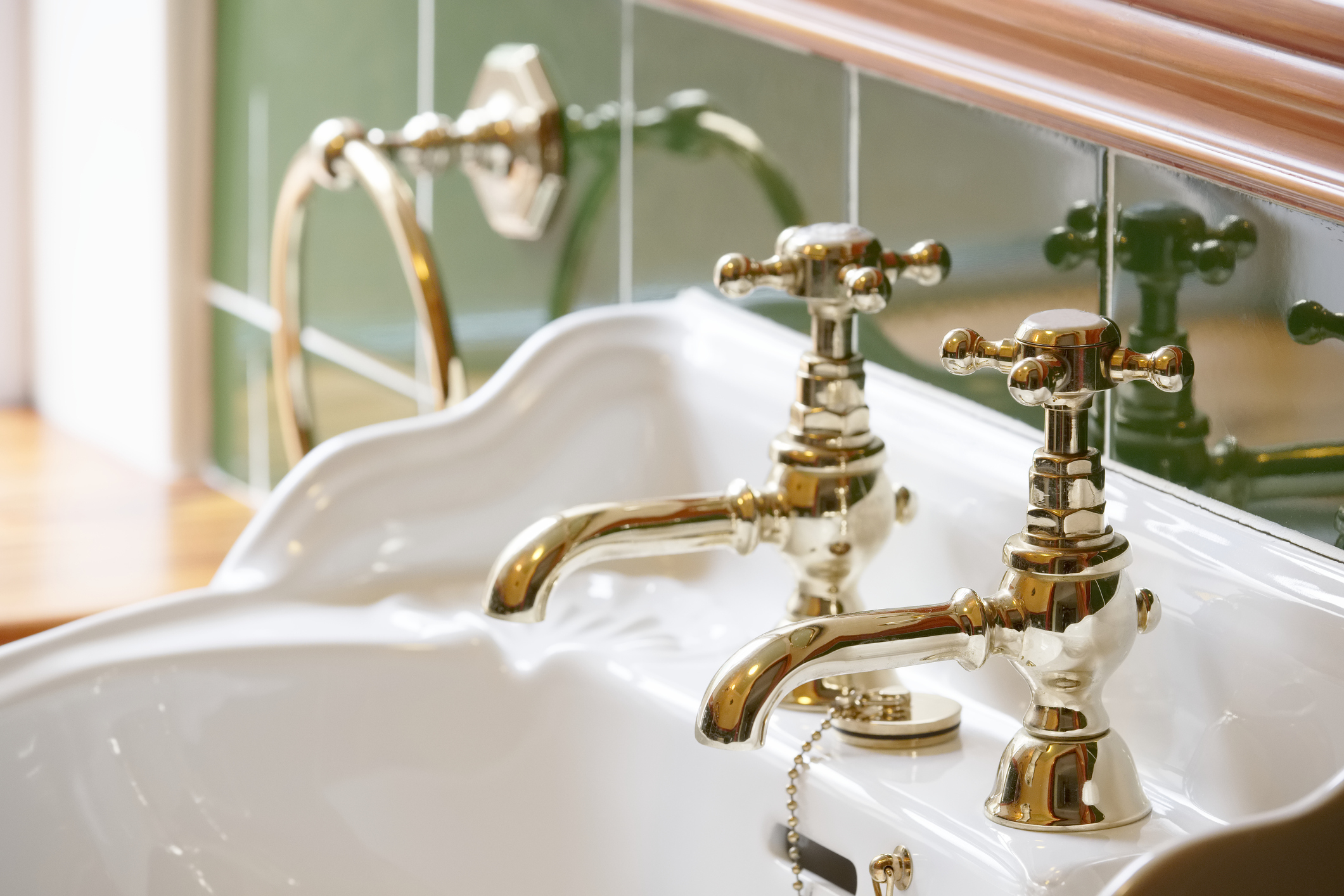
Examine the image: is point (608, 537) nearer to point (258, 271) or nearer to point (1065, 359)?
point (1065, 359)

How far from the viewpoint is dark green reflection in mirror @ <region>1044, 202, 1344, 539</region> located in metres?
0.47

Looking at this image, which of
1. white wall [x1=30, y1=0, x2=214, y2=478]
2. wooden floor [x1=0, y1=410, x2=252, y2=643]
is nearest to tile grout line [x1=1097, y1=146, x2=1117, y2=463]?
wooden floor [x1=0, y1=410, x2=252, y2=643]

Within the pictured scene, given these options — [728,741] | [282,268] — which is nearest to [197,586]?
[282,268]

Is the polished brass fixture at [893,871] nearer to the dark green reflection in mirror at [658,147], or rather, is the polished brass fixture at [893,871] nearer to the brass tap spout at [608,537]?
the brass tap spout at [608,537]

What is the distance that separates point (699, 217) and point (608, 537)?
0.31 m

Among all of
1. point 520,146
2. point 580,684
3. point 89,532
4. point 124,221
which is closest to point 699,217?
point 520,146

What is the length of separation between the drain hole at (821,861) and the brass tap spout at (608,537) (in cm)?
9

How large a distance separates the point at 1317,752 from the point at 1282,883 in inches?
2.3

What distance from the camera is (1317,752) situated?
0.45 meters

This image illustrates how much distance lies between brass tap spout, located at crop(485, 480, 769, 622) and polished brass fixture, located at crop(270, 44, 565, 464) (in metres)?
0.36

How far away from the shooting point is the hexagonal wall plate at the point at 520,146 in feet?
2.89

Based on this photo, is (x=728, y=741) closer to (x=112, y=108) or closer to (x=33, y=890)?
(x=33, y=890)

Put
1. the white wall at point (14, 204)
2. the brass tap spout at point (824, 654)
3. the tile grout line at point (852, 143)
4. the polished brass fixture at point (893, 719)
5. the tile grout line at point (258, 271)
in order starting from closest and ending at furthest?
the brass tap spout at point (824, 654)
the polished brass fixture at point (893, 719)
the tile grout line at point (852, 143)
the tile grout line at point (258, 271)
the white wall at point (14, 204)

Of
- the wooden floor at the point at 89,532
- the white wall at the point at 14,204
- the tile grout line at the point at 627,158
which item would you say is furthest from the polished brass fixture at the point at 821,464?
the white wall at the point at 14,204
